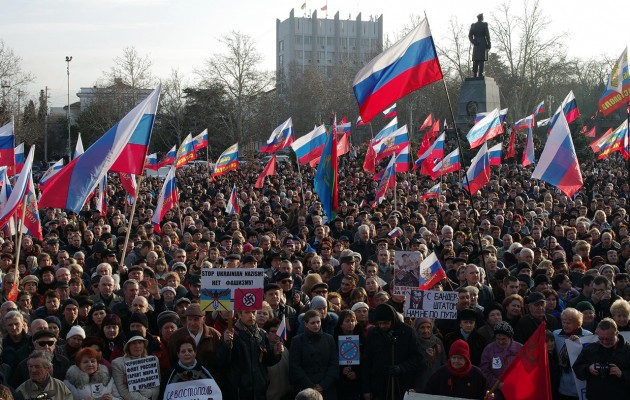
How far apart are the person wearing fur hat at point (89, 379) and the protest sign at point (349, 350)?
6.68 feet

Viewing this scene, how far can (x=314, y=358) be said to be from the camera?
26.6 ft

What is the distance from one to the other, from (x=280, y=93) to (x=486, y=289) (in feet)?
252

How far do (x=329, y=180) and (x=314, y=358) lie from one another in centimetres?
537

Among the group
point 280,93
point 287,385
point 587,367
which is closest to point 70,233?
point 287,385

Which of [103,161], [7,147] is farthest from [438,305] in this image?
[7,147]

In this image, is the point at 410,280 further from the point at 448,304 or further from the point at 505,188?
the point at 505,188

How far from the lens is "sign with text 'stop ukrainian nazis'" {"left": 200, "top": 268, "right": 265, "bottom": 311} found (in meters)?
7.93

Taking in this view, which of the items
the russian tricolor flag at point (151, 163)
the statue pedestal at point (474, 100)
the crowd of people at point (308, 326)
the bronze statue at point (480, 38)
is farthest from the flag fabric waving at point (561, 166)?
the statue pedestal at point (474, 100)

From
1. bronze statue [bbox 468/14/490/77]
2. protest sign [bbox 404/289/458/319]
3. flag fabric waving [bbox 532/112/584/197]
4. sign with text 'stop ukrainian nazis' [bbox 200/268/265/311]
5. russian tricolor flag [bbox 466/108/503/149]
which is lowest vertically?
protest sign [bbox 404/289/458/319]

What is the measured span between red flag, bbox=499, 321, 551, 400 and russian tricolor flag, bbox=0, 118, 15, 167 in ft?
37.3

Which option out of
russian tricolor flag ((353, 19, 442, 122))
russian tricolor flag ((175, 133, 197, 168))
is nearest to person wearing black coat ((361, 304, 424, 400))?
russian tricolor flag ((353, 19, 442, 122))

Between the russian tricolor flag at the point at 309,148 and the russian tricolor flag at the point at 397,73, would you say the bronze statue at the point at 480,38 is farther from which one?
the russian tricolor flag at the point at 397,73

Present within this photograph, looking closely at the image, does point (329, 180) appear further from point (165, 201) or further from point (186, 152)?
point (186, 152)

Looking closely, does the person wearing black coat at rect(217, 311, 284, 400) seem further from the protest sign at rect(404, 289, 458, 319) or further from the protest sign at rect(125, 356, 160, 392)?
the protest sign at rect(404, 289, 458, 319)
